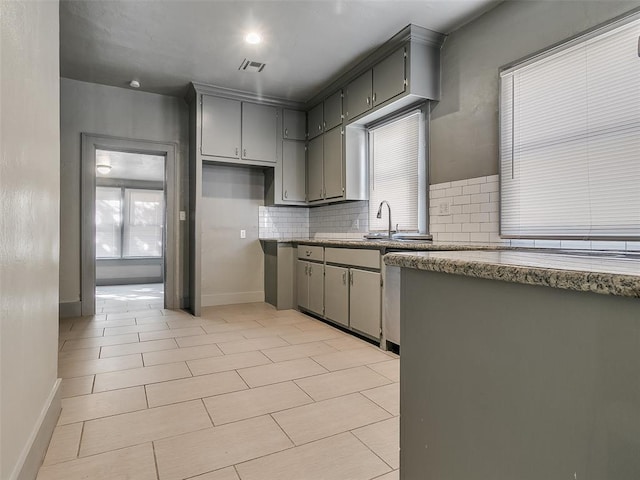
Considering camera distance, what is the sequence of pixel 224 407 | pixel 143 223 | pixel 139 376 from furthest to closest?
pixel 143 223
pixel 139 376
pixel 224 407

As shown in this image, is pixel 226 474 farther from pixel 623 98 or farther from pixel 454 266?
pixel 623 98

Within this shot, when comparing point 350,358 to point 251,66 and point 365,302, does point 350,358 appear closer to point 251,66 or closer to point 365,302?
point 365,302

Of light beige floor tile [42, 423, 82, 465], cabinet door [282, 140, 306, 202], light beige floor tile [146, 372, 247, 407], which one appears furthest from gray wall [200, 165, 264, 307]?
light beige floor tile [42, 423, 82, 465]

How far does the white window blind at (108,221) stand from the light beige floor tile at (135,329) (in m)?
4.95

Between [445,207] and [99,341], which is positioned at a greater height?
[445,207]

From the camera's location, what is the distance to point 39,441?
1.53m

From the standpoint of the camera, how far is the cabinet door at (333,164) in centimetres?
437

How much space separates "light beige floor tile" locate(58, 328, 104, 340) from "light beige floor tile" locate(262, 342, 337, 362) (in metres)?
1.74

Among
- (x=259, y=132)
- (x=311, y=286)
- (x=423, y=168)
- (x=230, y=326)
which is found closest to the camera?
(x=423, y=168)

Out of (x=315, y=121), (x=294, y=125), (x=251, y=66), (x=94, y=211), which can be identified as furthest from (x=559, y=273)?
(x=94, y=211)

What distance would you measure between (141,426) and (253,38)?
308 cm

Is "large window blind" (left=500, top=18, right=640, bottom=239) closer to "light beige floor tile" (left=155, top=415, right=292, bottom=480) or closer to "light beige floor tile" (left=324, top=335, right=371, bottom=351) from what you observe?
"light beige floor tile" (left=324, top=335, right=371, bottom=351)

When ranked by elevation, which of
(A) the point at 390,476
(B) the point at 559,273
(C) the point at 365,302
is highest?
(B) the point at 559,273

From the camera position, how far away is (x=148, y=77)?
418 centimetres
